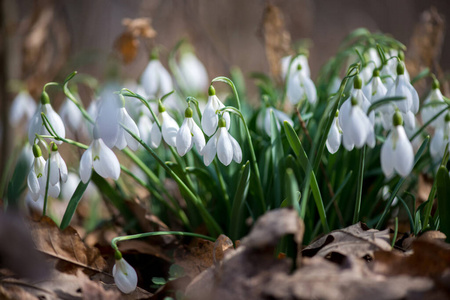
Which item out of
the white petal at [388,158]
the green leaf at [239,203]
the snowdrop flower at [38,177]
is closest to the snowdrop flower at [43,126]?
the snowdrop flower at [38,177]

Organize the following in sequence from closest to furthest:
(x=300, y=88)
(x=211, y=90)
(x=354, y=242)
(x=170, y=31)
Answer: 1. (x=354, y=242)
2. (x=211, y=90)
3. (x=300, y=88)
4. (x=170, y=31)

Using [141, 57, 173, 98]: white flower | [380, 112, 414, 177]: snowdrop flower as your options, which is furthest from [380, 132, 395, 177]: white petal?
[141, 57, 173, 98]: white flower

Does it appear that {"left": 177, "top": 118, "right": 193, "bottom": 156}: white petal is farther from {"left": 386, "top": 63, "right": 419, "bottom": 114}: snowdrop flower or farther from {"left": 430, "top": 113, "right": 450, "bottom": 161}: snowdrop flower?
{"left": 430, "top": 113, "right": 450, "bottom": 161}: snowdrop flower

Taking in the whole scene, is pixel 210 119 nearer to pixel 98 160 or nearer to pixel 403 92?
pixel 98 160

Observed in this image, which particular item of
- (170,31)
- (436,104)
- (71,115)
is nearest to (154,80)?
(71,115)

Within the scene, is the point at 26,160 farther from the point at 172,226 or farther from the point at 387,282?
the point at 387,282
